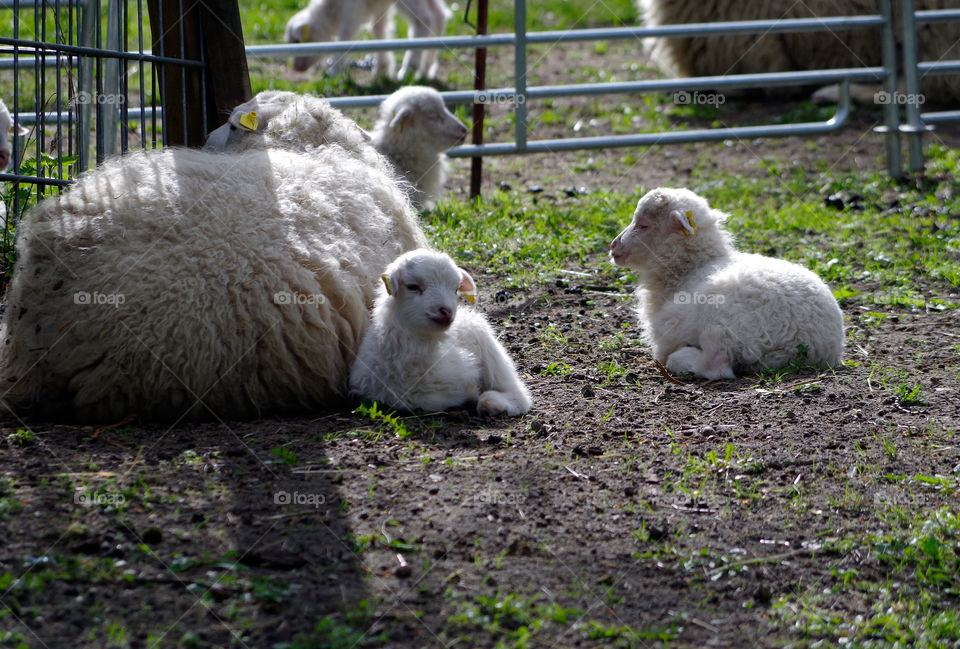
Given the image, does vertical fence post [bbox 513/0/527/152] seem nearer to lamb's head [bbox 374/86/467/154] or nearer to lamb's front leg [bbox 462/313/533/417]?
lamb's head [bbox 374/86/467/154]

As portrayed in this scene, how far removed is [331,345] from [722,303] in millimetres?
1730

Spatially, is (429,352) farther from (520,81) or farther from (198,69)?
(520,81)

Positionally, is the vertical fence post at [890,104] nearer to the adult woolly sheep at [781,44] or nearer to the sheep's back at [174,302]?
the adult woolly sheep at [781,44]

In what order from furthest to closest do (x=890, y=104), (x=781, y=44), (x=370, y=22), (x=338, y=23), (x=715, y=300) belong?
1. (x=370, y=22)
2. (x=338, y=23)
3. (x=781, y=44)
4. (x=890, y=104)
5. (x=715, y=300)

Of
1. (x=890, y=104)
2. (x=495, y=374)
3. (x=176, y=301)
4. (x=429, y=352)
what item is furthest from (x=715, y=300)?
(x=890, y=104)

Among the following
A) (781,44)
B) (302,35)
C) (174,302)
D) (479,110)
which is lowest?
(174,302)

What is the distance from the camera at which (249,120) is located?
4699 mm

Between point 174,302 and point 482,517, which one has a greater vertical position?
point 174,302

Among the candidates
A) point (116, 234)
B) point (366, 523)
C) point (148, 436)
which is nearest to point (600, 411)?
point (366, 523)

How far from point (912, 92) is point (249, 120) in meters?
6.26

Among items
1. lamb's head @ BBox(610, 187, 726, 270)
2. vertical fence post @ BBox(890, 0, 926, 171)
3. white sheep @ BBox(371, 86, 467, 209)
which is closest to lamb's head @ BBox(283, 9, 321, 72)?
white sheep @ BBox(371, 86, 467, 209)

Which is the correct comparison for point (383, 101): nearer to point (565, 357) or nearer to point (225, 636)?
point (565, 357)

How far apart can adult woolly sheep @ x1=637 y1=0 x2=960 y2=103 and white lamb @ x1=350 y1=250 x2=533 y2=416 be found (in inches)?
294

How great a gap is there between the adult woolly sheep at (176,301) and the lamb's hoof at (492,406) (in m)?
0.55
